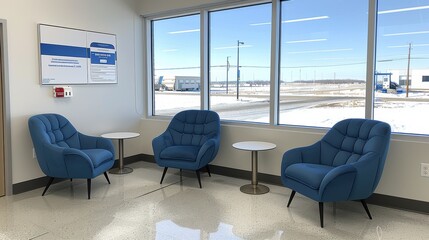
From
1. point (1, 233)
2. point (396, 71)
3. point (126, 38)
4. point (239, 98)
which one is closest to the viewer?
point (1, 233)

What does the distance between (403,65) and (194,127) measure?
263 centimetres

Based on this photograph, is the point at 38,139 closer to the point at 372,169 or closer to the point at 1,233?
the point at 1,233

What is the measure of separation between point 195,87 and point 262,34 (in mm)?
A: 1312

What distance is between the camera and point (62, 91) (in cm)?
436

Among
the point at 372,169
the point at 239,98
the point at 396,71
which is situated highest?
the point at 396,71

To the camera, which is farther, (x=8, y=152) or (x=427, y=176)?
(x=8, y=152)

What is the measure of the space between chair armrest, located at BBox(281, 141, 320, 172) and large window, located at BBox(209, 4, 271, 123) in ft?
3.27

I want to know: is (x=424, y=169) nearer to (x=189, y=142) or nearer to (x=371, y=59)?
(x=371, y=59)

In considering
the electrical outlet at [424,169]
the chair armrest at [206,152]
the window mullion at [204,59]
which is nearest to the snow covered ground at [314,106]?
the window mullion at [204,59]

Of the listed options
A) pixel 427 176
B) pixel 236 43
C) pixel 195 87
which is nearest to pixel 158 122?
pixel 195 87

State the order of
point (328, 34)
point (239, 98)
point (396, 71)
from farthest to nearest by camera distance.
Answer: point (239, 98)
point (328, 34)
point (396, 71)

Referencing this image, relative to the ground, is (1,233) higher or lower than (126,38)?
lower

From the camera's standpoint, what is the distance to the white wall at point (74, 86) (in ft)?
12.9

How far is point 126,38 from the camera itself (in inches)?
208
